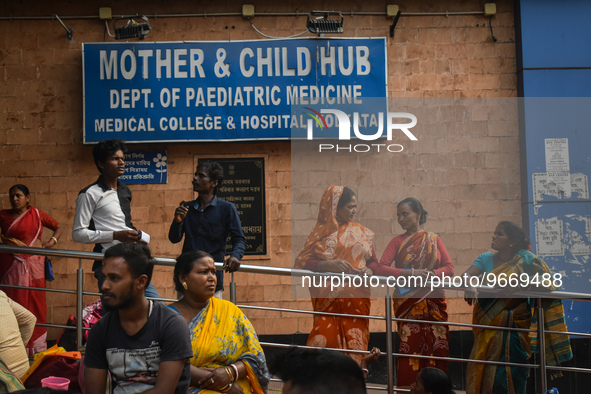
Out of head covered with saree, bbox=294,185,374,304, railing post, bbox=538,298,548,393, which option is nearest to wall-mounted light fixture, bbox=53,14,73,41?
head covered with saree, bbox=294,185,374,304

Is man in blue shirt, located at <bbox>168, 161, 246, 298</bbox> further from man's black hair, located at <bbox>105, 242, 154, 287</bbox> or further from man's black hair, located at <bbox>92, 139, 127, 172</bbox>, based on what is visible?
man's black hair, located at <bbox>105, 242, 154, 287</bbox>

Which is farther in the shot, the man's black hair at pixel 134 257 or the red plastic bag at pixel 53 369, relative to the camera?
the red plastic bag at pixel 53 369

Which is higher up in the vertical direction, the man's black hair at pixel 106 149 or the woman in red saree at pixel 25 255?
the man's black hair at pixel 106 149

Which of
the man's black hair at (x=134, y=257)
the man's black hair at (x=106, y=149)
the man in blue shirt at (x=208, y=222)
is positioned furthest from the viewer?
the man in blue shirt at (x=208, y=222)

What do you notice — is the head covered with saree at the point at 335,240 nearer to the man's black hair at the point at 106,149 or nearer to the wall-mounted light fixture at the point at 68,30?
the man's black hair at the point at 106,149

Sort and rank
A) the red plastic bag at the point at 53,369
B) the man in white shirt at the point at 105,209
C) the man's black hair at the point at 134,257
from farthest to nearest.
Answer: the man in white shirt at the point at 105,209, the red plastic bag at the point at 53,369, the man's black hair at the point at 134,257

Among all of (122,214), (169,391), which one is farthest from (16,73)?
(169,391)

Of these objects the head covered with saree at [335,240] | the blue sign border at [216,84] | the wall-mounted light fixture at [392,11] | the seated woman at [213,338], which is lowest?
the seated woman at [213,338]

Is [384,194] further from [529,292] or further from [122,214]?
[122,214]

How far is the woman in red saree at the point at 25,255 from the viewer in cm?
575

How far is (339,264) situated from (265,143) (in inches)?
91.2

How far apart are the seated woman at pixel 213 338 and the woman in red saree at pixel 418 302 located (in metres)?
1.64

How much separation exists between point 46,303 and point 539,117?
5524 mm

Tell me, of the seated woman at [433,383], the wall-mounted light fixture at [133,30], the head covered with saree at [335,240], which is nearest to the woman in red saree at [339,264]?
the head covered with saree at [335,240]
